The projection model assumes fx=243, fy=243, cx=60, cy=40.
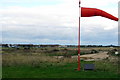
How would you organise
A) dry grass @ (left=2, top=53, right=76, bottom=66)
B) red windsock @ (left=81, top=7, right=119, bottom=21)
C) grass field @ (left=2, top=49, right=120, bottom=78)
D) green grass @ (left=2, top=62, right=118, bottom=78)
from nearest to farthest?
green grass @ (left=2, top=62, right=118, bottom=78)
grass field @ (left=2, top=49, right=120, bottom=78)
red windsock @ (left=81, top=7, right=119, bottom=21)
dry grass @ (left=2, top=53, right=76, bottom=66)

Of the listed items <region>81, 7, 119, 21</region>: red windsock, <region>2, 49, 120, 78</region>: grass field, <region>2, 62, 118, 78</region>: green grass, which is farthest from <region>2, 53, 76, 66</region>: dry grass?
<region>81, 7, 119, 21</region>: red windsock

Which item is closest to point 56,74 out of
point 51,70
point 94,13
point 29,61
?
point 51,70

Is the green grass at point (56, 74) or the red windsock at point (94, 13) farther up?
the red windsock at point (94, 13)

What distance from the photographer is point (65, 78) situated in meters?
12.5

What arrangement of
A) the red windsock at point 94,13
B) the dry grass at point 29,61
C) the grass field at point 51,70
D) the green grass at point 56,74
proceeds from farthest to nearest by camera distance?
the dry grass at point 29,61, the red windsock at point 94,13, the grass field at point 51,70, the green grass at point 56,74

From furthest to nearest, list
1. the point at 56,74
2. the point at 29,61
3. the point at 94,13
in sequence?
the point at 29,61
the point at 94,13
the point at 56,74

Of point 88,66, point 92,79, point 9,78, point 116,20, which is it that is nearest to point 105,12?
point 116,20

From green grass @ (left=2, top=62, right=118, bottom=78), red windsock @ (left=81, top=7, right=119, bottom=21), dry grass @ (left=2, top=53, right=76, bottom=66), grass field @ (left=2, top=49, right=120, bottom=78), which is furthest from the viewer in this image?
dry grass @ (left=2, top=53, right=76, bottom=66)

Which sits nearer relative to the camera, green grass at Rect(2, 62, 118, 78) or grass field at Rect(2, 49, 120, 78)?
green grass at Rect(2, 62, 118, 78)

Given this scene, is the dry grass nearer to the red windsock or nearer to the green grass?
the green grass

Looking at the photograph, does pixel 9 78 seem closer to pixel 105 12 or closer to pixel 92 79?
pixel 92 79

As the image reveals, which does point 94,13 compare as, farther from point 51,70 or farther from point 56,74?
point 51,70

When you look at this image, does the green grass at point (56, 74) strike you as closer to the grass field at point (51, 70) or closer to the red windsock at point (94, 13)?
the grass field at point (51, 70)

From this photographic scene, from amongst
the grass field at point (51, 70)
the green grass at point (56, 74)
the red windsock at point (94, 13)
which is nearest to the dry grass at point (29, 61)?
the grass field at point (51, 70)
